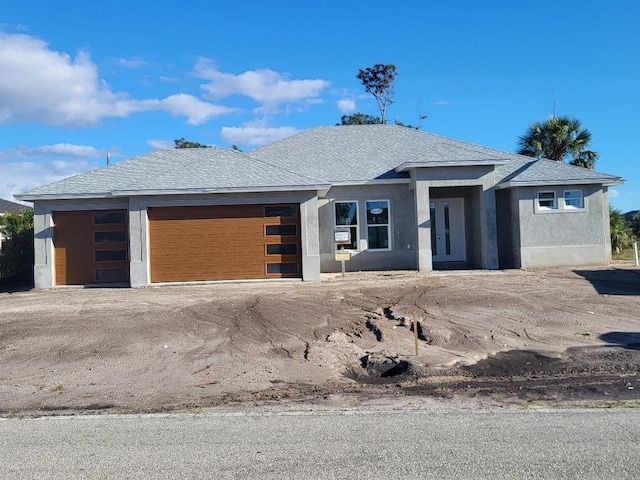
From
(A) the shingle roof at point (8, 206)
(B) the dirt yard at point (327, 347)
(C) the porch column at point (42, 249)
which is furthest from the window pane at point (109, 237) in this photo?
(A) the shingle roof at point (8, 206)

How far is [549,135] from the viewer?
28.4m

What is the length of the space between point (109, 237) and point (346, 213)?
8369 mm

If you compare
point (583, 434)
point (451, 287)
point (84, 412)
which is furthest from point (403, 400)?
point (451, 287)

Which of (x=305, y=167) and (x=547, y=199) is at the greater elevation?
(x=305, y=167)

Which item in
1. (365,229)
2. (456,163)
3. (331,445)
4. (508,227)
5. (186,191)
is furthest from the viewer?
(365,229)

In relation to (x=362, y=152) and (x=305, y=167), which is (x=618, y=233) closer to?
(x=362, y=152)

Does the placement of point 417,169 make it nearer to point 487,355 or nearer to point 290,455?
point 487,355

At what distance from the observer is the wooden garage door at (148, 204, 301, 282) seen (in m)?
→ 18.0

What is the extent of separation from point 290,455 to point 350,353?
462cm

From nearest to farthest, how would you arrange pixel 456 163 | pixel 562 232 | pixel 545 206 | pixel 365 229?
1. pixel 456 163
2. pixel 562 232
3. pixel 545 206
4. pixel 365 229

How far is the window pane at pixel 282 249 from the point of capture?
1827 cm

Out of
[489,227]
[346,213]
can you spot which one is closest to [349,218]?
[346,213]

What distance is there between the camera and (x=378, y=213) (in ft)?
67.8

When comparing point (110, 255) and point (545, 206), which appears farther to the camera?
point (545, 206)
